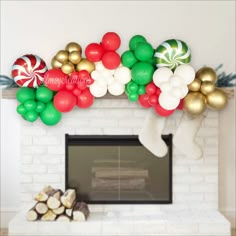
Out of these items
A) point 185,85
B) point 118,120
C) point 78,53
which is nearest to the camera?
point 185,85

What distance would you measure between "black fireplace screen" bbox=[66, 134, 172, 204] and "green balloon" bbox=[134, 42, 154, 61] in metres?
0.68

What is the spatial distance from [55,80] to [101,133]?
0.60m

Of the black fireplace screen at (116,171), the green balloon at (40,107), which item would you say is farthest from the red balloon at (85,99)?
the black fireplace screen at (116,171)

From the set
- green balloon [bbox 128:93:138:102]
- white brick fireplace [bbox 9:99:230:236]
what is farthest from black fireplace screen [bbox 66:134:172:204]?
green balloon [bbox 128:93:138:102]

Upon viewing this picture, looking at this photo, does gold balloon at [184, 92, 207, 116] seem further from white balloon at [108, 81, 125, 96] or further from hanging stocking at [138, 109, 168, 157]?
white balloon at [108, 81, 125, 96]

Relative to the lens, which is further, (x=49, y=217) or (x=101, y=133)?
(x=101, y=133)

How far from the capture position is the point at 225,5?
3404 mm

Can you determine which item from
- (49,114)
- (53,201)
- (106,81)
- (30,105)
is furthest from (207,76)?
(53,201)

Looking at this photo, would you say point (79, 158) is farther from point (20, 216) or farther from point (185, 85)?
point (185, 85)

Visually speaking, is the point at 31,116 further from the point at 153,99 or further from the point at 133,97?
the point at 153,99

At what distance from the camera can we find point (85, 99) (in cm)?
301

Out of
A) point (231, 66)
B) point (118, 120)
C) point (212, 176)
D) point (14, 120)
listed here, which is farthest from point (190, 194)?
point (14, 120)

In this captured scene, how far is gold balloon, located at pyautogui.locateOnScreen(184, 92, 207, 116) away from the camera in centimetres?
286

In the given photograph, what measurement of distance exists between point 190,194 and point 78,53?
4.35ft
